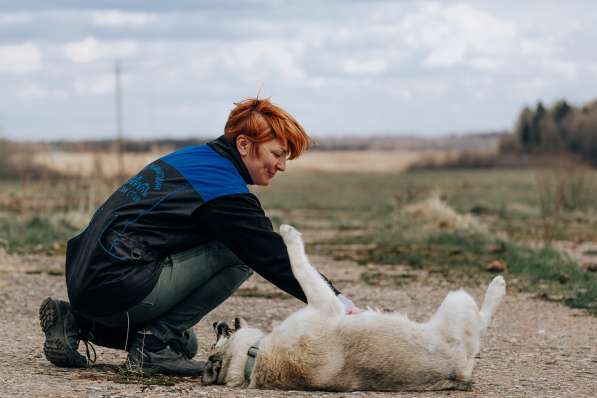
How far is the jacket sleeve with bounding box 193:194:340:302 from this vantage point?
5156 millimetres

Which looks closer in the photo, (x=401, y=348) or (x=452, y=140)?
(x=401, y=348)

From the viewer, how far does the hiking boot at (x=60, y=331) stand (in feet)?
18.6

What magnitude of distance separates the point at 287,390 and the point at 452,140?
140 meters

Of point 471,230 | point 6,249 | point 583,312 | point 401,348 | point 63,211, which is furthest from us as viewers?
point 63,211

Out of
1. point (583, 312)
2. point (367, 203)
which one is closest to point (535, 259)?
point (583, 312)

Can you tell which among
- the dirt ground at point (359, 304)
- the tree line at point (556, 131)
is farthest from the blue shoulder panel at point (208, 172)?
the tree line at point (556, 131)

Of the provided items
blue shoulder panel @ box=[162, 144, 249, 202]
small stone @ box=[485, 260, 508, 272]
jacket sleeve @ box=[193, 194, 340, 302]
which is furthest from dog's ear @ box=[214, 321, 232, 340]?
small stone @ box=[485, 260, 508, 272]

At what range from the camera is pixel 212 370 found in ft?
17.4

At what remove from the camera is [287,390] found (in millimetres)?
5199

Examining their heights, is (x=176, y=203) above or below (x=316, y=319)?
above

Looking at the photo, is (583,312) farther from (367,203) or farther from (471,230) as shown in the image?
(367,203)

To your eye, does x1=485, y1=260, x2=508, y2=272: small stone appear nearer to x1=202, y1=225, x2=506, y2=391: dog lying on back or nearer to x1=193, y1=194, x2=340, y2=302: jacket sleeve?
x1=202, y1=225, x2=506, y2=391: dog lying on back

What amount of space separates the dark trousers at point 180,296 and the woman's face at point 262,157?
46 centimetres

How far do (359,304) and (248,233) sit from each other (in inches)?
176
